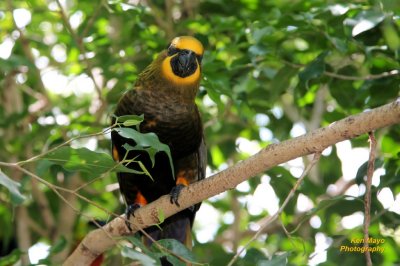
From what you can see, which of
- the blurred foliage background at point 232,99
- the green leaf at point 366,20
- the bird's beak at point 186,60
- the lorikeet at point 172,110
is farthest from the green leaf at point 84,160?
the green leaf at point 366,20

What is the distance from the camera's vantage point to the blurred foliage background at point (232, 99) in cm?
316

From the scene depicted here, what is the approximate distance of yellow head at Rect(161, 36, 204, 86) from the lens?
3441mm

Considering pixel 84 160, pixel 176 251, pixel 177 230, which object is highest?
pixel 84 160

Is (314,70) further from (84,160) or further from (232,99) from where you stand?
(84,160)

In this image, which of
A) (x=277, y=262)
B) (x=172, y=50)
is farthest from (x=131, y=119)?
(x=172, y=50)

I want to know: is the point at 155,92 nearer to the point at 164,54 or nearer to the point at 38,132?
the point at 164,54

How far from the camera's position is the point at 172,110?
347 centimetres

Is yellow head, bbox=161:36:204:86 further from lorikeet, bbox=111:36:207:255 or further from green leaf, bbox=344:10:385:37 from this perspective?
green leaf, bbox=344:10:385:37

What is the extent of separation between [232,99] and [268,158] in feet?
3.03

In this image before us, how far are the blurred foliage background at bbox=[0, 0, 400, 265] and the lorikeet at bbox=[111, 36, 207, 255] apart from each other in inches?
5.1

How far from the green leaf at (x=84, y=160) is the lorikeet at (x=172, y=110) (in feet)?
3.00

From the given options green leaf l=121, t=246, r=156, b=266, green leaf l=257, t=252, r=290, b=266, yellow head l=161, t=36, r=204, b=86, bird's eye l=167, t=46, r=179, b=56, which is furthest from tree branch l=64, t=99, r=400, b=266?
bird's eye l=167, t=46, r=179, b=56

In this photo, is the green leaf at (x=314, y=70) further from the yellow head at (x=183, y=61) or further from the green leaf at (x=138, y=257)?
the green leaf at (x=138, y=257)

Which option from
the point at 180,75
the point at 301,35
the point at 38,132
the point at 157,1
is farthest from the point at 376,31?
the point at 38,132
